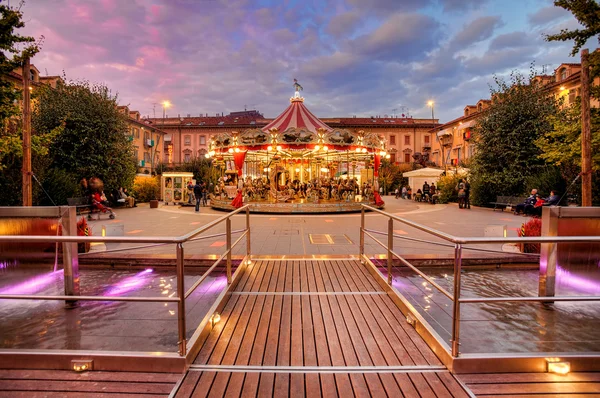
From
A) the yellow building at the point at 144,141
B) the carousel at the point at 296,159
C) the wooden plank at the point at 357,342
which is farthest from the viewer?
the yellow building at the point at 144,141

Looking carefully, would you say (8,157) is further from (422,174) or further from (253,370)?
(422,174)

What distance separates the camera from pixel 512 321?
4363mm

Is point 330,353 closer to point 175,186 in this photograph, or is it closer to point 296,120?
point 296,120

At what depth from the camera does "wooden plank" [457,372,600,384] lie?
279 centimetres

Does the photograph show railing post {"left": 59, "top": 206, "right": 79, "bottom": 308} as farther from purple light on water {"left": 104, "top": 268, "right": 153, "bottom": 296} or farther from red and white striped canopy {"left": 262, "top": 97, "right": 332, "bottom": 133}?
red and white striped canopy {"left": 262, "top": 97, "right": 332, "bottom": 133}

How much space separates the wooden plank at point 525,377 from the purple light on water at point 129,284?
5.08 m

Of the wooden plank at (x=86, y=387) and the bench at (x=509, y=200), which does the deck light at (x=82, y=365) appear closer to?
the wooden plank at (x=86, y=387)

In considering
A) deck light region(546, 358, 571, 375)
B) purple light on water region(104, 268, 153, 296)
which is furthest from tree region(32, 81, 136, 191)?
deck light region(546, 358, 571, 375)

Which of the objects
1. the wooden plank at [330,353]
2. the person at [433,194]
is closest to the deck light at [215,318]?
the wooden plank at [330,353]

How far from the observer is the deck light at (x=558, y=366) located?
2891 millimetres

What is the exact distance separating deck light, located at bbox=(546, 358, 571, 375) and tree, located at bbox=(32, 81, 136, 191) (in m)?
21.3

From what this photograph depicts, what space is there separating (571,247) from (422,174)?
91.5 ft

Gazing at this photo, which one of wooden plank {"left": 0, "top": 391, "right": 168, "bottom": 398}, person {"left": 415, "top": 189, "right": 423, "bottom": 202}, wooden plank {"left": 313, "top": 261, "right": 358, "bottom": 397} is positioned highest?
person {"left": 415, "top": 189, "right": 423, "bottom": 202}

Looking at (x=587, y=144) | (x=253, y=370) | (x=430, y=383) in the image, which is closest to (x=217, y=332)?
(x=253, y=370)
